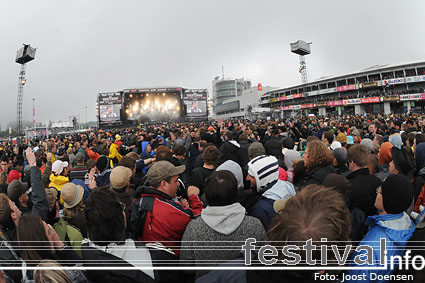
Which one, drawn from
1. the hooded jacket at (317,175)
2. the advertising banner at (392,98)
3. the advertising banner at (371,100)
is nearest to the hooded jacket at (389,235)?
the hooded jacket at (317,175)

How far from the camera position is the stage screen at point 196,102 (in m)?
44.6

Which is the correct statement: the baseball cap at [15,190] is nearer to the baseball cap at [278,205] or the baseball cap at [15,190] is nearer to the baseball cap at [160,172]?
the baseball cap at [160,172]

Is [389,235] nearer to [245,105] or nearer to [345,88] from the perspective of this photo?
[345,88]

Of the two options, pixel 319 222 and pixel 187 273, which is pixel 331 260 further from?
pixel 187 273

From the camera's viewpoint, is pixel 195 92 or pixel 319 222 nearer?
pixel 319 222

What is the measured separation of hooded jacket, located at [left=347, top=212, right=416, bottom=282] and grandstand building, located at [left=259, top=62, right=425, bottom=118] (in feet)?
167

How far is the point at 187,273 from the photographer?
194cm

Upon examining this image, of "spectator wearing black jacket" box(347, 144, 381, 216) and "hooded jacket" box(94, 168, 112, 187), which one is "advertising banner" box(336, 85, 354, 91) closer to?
"spectator wearing black jacket" box(347, 144, 381, 216)

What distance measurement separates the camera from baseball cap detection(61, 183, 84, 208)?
261cm

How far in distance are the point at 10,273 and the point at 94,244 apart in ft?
2.80

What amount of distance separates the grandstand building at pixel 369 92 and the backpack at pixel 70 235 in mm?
52372

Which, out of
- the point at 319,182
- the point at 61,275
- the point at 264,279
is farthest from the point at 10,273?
the point at 319,182

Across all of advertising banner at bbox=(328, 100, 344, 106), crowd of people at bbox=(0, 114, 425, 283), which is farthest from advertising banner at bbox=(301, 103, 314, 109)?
crowd of people at bbox=(0, 114, 425, 283)

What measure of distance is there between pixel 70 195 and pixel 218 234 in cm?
184
